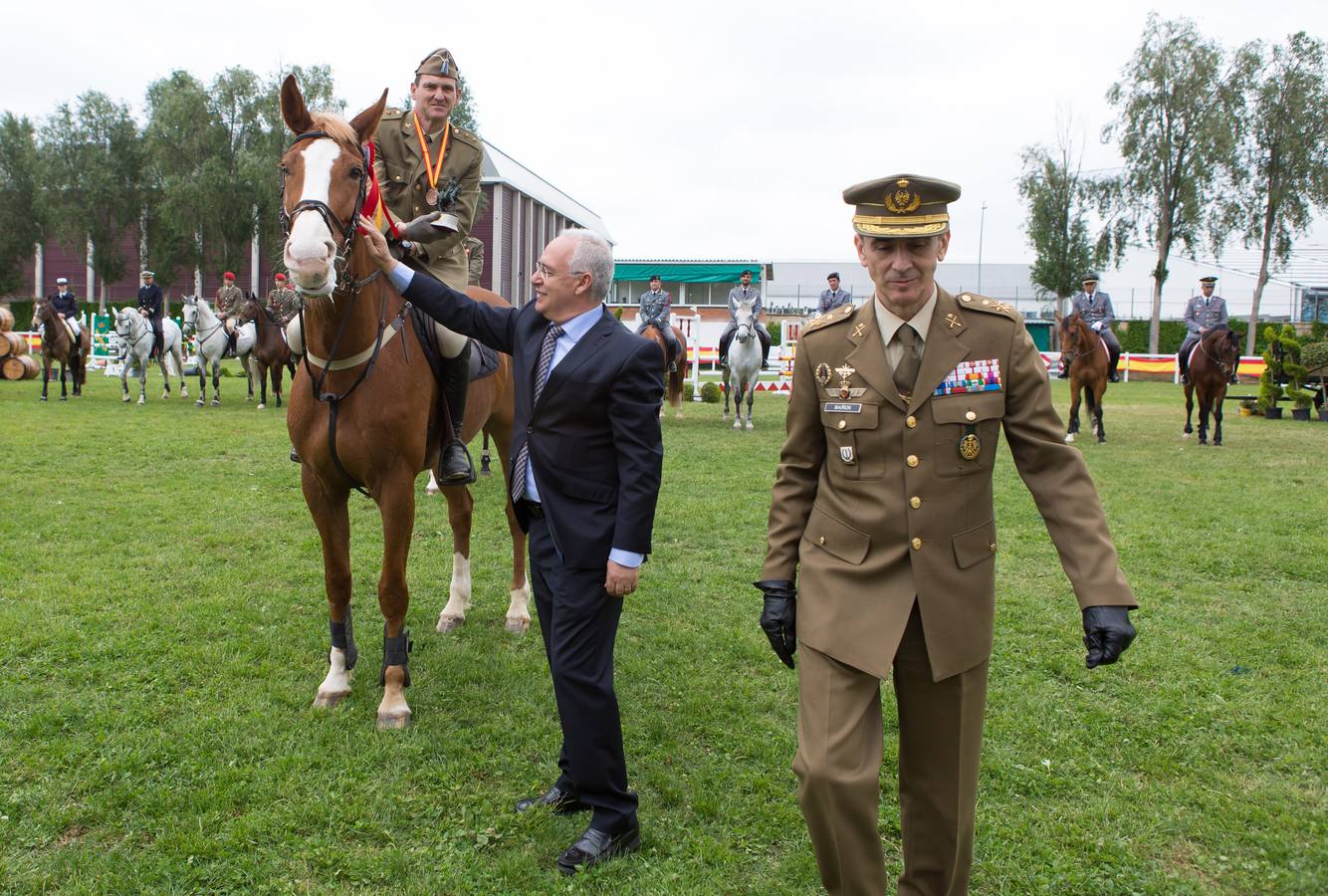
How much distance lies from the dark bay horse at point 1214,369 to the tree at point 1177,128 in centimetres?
3071

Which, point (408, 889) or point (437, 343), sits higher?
point (437, 343)

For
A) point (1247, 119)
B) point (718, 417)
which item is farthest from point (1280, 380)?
point (1247, 119)

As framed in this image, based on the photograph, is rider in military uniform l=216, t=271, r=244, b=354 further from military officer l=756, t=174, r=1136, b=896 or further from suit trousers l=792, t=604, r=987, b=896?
suit trousers l=792, t=604, r=987, b=896

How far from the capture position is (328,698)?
15.4 ft

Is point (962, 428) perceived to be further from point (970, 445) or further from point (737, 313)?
point (737, 313)

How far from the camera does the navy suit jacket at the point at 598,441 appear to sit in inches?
132

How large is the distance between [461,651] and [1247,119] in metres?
50.2

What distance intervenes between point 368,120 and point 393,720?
2.85 metres

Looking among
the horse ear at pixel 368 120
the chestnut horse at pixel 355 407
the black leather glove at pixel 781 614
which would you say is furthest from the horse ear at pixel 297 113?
the black leather glove at pixel 781 614

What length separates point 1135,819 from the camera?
3686mm

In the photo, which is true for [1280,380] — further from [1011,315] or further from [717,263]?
[717,263]

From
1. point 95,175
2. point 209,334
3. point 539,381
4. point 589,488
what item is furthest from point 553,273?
point 95,175

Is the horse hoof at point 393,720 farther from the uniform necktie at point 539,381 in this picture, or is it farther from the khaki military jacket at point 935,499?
the khaki military jacket at point 935,499

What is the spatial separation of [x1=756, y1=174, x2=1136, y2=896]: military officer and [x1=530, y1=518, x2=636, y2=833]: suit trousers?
83cm
